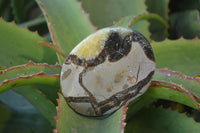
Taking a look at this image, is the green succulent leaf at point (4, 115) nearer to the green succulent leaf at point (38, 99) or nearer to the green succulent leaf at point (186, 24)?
the green succulent leaf at point (38, 99)

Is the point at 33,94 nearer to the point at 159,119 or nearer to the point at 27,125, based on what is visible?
the point at 27,125

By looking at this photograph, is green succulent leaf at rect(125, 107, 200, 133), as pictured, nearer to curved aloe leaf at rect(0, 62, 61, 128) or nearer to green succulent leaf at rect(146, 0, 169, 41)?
curved aloe leaf at rect(0, 62, 61, 128)

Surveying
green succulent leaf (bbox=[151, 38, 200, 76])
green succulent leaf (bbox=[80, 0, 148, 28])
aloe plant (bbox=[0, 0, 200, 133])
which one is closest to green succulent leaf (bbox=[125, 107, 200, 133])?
aloe plant (bbox=[0, 0, 200, 133])

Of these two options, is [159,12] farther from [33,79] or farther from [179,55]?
[33,79]

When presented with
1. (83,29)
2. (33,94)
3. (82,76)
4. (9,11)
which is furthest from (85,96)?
(9,11)

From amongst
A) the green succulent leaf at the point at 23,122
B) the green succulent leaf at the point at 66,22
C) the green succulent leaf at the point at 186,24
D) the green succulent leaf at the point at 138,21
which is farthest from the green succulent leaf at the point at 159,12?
the green succulent leaf at the point at 23,122
